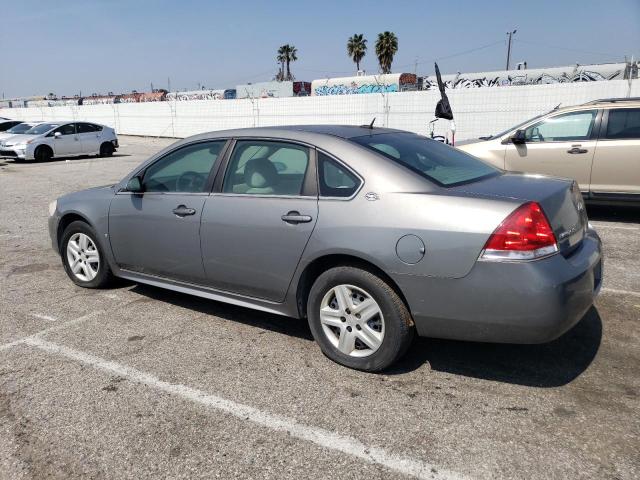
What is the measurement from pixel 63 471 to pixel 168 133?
3147 cm

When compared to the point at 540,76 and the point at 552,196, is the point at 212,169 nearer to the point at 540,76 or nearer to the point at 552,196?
the point at 552,196

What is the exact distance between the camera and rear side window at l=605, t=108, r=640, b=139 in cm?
736

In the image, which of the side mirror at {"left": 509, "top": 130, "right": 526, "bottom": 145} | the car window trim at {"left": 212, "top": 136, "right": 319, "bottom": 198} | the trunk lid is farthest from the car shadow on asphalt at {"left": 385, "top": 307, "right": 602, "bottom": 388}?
the side mirror at {"left": 509, "top": 130, "right": 526, "bottom": 145}

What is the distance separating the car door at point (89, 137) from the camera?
803 inches

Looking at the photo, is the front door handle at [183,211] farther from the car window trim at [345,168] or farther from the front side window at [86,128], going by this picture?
the front side window at [86,128]

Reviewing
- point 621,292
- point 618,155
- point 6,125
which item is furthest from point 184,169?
point 6,125

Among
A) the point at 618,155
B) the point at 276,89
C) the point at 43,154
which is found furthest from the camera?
the point at 276,89

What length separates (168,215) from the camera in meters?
4.21

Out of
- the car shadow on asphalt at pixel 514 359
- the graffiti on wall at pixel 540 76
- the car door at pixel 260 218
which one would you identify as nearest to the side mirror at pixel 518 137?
the car shadow on asphalt at pixel 514 359

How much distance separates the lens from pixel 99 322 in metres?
4.34

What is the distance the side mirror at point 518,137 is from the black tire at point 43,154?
1700 centimetres

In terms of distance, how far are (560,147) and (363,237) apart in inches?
227

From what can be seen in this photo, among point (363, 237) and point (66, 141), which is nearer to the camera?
point (363, 237)

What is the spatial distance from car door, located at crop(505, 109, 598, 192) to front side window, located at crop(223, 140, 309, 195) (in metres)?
5.41
